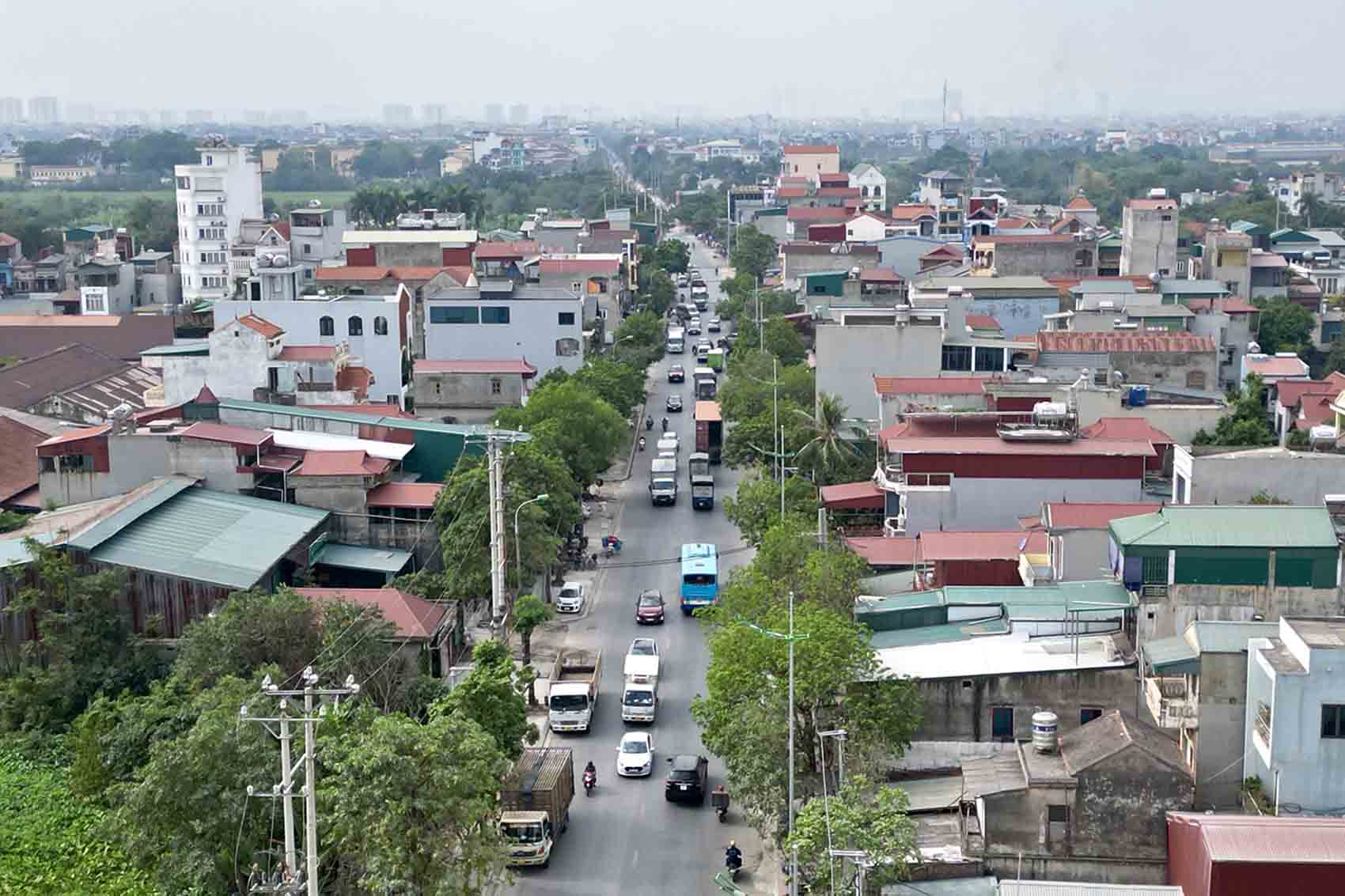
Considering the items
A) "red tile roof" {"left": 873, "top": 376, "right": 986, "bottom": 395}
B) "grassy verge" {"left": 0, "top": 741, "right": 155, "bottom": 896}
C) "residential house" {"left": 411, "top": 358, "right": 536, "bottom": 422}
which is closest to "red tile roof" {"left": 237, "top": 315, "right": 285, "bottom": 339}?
"residential house" {"left": 411, "top": 358, "right": 536, "bottom": 422}

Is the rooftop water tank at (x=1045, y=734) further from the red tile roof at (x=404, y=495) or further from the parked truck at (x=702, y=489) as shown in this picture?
the parked truck at (x=702, y=489)

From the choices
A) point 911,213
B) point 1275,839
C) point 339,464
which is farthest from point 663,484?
point 911,213

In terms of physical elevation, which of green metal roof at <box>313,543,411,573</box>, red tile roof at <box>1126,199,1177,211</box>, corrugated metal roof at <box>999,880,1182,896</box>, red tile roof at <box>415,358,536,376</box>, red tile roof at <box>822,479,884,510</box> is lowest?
corrugated metal roof at <box>999,880,1182,896</box>

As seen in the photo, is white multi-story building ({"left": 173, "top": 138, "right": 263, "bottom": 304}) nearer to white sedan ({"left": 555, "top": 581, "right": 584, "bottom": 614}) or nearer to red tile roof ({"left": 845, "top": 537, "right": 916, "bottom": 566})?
white sedan ({"left": 555, "top": 581, "right": 584, "bottom": 614})

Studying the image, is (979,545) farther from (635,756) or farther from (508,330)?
(508,330)

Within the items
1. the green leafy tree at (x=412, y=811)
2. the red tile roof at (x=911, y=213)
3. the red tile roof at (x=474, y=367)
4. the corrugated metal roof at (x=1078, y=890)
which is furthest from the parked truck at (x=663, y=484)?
the red tile roof at (x=911, y=213)
